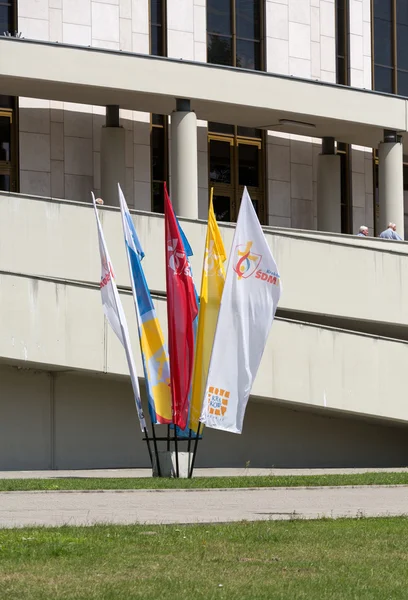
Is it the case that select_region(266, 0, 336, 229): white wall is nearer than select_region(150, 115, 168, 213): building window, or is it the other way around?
select_region(150, 115, 168, 213): building window

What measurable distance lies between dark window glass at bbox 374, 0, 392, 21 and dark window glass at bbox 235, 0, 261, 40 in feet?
14.9

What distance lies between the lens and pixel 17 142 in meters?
34.3

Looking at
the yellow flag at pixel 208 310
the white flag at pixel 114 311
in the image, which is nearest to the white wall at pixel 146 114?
the white flag at pixel 114 311

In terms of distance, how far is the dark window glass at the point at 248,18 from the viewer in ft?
123

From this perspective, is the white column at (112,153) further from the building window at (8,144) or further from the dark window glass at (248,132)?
the dark window glass at (248,132)

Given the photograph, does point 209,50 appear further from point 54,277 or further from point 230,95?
point 54,277

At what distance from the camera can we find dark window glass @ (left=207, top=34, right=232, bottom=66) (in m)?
37.1

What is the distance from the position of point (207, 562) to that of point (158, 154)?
27.0m

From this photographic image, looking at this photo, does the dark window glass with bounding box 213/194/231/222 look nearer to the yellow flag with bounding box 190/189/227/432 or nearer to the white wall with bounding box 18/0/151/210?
the white wall with bounding box 18/0/151/210

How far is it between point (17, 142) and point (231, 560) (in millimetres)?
25302

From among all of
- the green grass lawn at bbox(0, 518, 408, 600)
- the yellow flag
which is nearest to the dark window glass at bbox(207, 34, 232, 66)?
the yellow flag

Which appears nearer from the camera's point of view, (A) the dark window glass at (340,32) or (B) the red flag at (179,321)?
(B) the red flag at (179,321)

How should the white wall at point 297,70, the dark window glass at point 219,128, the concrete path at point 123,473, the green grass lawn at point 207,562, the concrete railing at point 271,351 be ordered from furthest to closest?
the white wall at point 297,70
the dark window glass at point 219,128
the concrete railing at point 271,351
the concrete path at point 123,473
the green grass lawn at point 207,562

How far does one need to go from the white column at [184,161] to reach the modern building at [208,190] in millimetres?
47
